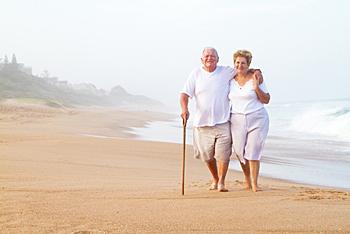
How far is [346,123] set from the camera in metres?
21.2

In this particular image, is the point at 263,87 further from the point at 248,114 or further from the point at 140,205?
the point at 140,205

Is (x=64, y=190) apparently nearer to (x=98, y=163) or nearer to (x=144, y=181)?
(x=144, y=181)

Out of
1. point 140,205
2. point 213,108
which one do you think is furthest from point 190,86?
point 140,205

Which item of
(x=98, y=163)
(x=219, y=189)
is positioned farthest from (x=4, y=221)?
(x=98, y=163)

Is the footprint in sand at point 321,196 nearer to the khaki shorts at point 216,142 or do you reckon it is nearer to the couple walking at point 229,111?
the couple walking at point 229,111

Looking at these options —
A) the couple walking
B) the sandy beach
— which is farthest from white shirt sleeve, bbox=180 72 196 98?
the sandy beach

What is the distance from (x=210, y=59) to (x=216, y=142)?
94 centimetres

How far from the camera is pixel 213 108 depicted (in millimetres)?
5352

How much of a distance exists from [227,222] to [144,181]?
2.57m

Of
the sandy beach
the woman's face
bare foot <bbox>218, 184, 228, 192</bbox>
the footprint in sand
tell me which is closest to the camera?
the sandy beach

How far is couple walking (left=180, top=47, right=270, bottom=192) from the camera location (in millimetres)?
5289

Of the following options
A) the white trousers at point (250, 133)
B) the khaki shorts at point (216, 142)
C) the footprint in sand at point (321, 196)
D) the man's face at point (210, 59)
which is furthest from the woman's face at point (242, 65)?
the footprint in sand at point (321, 196)

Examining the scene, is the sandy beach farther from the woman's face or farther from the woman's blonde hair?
the woman's blonde hair

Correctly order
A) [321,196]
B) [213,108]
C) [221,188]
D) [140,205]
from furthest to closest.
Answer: [213,108] < [221,188] < [321,196] < [140,205]
